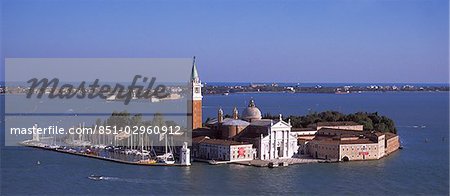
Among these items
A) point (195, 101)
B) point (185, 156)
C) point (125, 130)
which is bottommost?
point (185, 156)

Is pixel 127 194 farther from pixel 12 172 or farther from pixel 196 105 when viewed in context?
pixel 196 105

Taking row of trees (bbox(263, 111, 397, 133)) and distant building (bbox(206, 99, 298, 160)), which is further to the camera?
row of trees (bbox(263, 111, 397, 133))

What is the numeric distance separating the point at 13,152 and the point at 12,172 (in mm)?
3031

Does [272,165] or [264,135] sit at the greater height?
[264,135]

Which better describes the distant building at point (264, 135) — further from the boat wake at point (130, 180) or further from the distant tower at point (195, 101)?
the boat wake at point (130, 180)

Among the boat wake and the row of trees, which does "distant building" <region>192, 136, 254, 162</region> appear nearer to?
the boat wake

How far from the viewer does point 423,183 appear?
10.6 m

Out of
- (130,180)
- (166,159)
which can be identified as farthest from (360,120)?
(130,180)

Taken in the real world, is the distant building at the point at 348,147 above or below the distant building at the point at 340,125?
below

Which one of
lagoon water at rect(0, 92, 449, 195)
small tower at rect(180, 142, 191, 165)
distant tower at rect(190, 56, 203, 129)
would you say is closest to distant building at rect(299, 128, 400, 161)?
lagoon water at rect(0, 92, 449, 195)

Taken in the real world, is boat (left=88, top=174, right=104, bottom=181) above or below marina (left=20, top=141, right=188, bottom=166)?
below

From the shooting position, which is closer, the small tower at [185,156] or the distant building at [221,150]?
the small tower at [185,156]

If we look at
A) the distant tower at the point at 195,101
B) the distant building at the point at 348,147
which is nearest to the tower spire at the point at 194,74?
the distant tower at the point at 195,101

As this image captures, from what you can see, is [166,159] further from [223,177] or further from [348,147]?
[348,147]
